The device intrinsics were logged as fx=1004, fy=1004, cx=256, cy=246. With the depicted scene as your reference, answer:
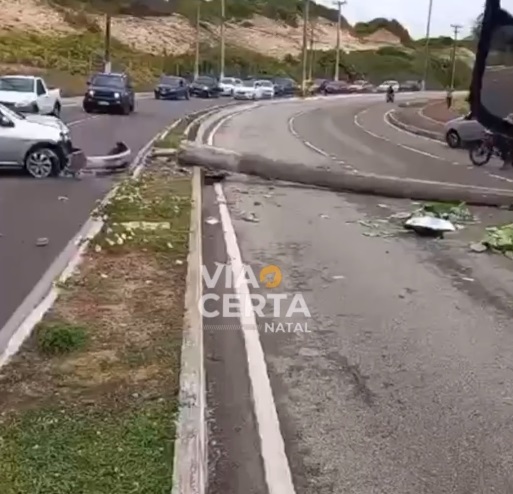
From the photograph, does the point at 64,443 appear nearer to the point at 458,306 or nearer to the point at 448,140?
the point at 458,306

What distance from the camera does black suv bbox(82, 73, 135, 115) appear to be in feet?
139

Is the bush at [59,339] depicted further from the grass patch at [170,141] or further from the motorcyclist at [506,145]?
the grass patch at [170,141]

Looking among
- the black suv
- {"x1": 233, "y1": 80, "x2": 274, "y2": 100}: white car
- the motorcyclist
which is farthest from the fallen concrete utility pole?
{"x1": 233, "y1": 80, "x2": 274, "y2": 100}: white car

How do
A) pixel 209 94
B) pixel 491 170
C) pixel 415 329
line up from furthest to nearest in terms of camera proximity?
1. pixel 209 94
2. pixel 491 170
3. pixel 415 329

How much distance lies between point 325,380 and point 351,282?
3.34 meters

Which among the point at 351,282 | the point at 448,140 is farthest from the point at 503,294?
the point at 448,140

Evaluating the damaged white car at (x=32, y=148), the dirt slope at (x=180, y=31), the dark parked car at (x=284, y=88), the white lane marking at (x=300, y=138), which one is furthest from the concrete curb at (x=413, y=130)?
the dirt slope at (x=180, y=31)

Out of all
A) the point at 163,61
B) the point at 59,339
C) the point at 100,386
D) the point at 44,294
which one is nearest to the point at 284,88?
the point at 163,61

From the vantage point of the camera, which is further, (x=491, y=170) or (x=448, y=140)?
(x=448, y=140)

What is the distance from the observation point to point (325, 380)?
21.3 ft

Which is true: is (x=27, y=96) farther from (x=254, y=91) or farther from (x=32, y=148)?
(x=254, y=91)

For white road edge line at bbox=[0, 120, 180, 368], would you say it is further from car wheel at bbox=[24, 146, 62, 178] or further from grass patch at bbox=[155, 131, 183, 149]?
grass patch at bbox=[155, 131, 183, 149]

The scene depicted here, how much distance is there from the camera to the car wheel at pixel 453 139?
104ft

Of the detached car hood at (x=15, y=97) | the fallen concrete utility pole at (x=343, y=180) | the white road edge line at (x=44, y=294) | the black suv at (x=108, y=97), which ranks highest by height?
the white road edge line at (x=44, y=294)
